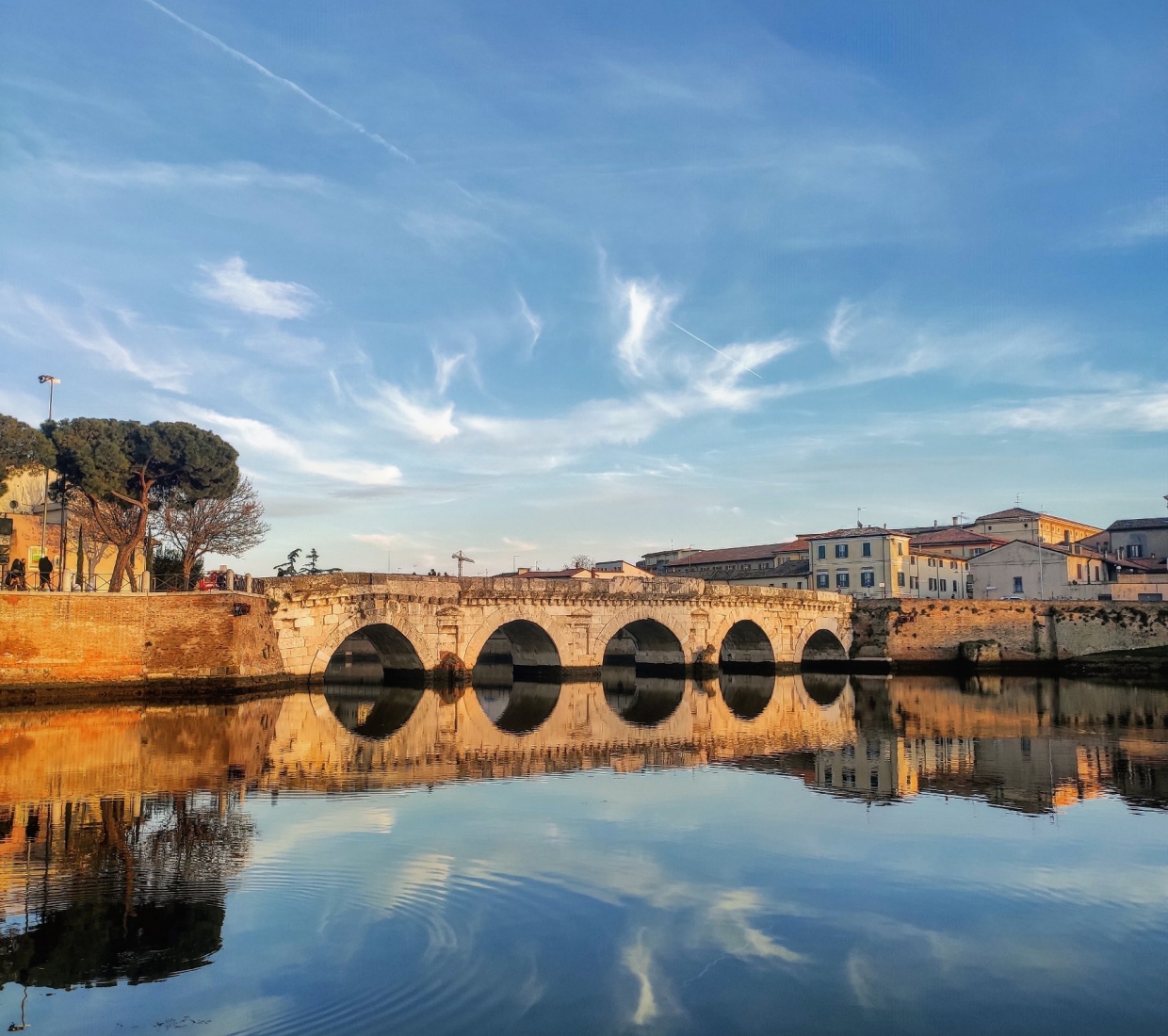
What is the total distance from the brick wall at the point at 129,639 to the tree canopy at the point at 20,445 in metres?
7.60

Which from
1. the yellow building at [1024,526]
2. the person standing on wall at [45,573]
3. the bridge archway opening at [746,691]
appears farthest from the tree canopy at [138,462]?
the yellow building at [1024,526]

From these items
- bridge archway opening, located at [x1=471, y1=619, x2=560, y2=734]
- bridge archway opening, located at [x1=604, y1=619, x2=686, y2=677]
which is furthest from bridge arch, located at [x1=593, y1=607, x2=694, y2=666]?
bridge archway opening, located at [x1=471, y1=619, x2=560, y2=734]

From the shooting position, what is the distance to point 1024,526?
70688mm

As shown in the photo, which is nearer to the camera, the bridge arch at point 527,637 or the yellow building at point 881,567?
the bridge arch at point 527,637

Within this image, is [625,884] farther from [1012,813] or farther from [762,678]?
[762,678]

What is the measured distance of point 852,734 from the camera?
21547mm

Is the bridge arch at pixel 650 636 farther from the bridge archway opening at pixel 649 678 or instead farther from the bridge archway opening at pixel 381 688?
the bridge archway opening at pixel 381 688

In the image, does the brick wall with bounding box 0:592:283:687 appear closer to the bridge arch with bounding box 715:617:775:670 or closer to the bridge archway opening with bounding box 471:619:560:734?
the bridge archway opening with bounding box 471:619:560:734

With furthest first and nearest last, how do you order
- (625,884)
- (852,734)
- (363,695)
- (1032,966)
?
(363,695) → (852,734) → (625,884) → (1032,966)

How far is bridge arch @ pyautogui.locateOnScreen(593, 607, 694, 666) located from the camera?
1465 inches

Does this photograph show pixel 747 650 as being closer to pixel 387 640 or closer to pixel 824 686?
pixel 824 686

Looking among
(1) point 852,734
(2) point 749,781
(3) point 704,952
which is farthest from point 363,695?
(3) point 704,952

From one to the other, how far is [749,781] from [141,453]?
80.6ft

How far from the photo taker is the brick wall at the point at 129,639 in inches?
970
